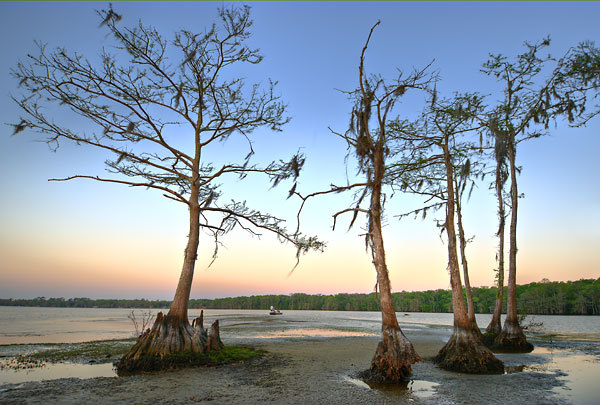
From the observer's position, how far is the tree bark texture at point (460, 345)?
10.6 metres

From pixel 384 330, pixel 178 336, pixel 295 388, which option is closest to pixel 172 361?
pixel 178 336

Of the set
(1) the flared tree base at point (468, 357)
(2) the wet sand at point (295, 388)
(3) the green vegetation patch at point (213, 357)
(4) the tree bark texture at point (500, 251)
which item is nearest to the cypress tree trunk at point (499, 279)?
(4) the tree bark texture at point (500, 251)

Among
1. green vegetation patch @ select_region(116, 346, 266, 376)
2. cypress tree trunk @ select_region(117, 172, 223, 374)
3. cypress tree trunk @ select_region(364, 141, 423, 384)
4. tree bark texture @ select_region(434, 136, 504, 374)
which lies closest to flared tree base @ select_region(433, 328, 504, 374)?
tree bark texture @ select_region(434, 136, 504, 374)

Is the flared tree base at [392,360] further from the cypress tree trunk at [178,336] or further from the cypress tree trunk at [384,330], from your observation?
the cypress tree trunk at [178,336]

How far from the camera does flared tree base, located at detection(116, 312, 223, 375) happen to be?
33.9 ft

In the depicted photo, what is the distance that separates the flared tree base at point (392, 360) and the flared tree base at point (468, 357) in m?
2.41

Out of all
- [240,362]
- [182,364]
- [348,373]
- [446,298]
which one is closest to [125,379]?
[182,364]

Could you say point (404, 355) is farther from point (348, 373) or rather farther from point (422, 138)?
point (422, 138)

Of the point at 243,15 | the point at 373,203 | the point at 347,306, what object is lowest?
the point at 347,306

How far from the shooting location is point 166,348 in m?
10.8

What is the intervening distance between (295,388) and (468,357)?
5.77 meters

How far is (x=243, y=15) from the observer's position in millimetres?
11633

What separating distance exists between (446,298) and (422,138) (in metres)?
136

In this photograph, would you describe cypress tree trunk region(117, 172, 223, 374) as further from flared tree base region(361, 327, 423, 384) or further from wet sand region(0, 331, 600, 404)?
flared tree base region(361, 327, 423, 384)
